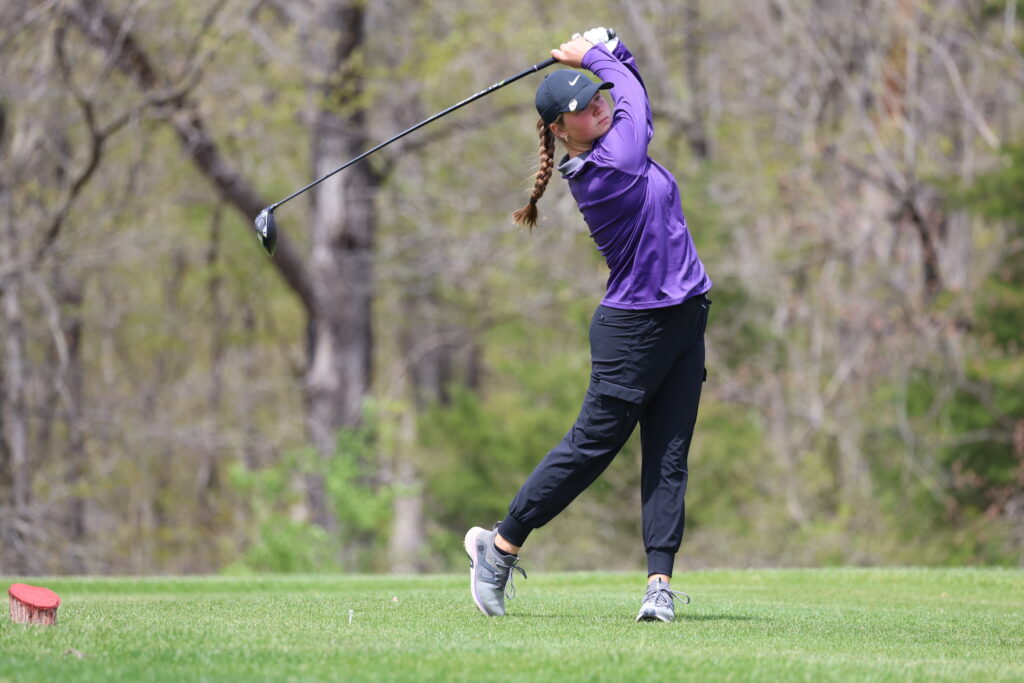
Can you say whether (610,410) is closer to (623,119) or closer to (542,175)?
(542,175)

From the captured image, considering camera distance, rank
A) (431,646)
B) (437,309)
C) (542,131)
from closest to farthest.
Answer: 1. (431,646)
2. (542,131)
3. (437,309)

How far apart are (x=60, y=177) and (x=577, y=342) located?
7.87 meters

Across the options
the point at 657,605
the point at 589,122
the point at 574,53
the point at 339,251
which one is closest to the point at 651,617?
the point at 657,605

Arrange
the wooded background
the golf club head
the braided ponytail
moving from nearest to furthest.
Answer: the braided ponytail → the golf club head → the wooded background

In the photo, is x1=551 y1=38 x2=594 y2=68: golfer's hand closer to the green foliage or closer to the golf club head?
the golf club head

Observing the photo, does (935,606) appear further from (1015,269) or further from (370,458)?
(370,458)

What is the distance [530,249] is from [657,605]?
46.1 ft

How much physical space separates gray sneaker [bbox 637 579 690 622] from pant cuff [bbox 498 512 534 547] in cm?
55

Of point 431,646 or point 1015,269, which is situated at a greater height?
point 1015,269

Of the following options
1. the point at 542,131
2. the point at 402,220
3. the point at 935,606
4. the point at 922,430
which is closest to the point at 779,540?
the point at 922,430

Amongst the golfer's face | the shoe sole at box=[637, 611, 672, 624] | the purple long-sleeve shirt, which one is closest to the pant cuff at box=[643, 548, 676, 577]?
the shoe sole at box=[637, 611, 672, 624]

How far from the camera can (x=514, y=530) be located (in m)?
5.57

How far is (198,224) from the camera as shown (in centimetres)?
2527

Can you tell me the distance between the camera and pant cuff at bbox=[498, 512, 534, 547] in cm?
555
